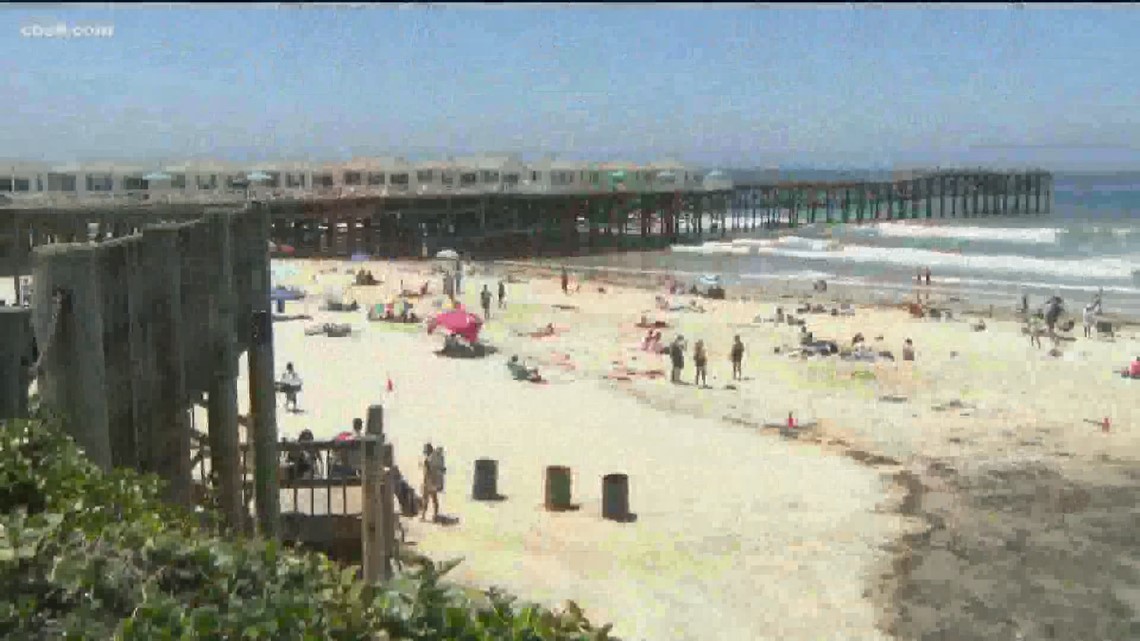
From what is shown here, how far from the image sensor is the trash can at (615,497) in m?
14.0

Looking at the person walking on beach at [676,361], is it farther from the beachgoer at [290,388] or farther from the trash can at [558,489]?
the trash can at [558,489]

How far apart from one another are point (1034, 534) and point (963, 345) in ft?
53.8

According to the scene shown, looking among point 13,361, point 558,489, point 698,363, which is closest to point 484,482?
point 558,489

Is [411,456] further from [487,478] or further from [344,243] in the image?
[344,243]

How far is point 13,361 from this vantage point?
554 cm

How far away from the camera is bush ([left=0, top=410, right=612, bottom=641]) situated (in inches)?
123

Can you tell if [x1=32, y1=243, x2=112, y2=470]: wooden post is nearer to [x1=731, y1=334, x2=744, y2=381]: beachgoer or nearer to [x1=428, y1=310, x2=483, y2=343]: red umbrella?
[x1=731, y1=334, x2=744, y2=381]: beachgoer

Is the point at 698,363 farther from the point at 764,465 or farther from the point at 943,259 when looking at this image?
the point at 943,259

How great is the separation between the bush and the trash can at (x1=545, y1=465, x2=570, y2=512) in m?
10.5

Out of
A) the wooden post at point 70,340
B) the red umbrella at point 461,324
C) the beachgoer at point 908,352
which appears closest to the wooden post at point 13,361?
the wooden post at point 70,340

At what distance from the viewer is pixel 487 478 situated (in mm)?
14641

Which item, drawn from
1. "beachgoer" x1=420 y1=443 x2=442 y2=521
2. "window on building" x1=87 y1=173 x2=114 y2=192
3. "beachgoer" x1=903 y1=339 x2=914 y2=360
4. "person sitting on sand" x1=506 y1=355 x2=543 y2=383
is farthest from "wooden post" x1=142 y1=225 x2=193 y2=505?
"window on building" x1=87 y1=173 x2=114 y2=192

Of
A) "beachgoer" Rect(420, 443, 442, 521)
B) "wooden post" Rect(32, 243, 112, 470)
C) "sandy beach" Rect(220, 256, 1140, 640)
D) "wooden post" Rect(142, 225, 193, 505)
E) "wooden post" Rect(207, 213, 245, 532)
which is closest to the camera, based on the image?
"wooden post" Rect(32, 243, 112, 470)

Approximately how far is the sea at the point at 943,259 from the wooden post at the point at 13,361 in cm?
3807
